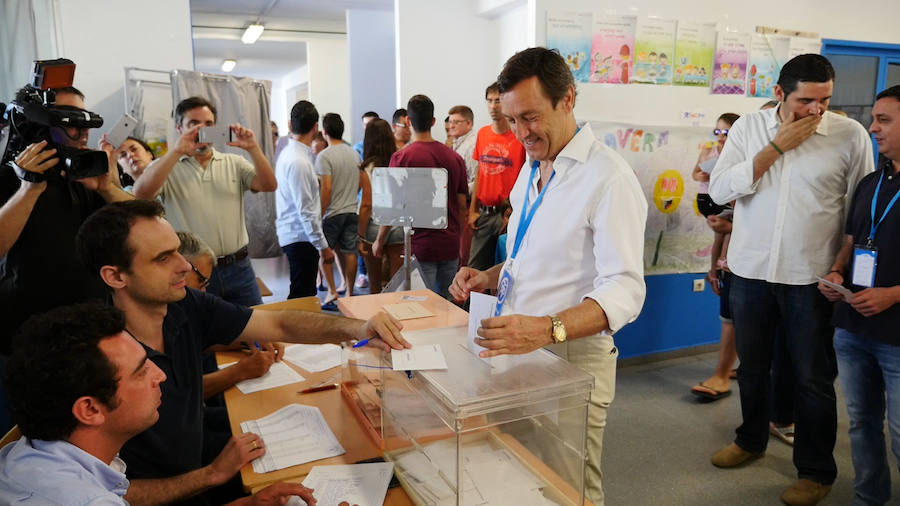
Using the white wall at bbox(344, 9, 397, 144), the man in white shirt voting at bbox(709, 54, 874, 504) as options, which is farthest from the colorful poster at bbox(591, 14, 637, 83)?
the white wall at bbox(344, 9, 397, 144)

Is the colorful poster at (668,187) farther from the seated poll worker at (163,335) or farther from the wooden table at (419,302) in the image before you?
the seated poll worker at (163,335)

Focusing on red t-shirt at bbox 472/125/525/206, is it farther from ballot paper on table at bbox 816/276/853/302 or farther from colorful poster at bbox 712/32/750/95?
ballot paper on table at bbox 816/276/853/302

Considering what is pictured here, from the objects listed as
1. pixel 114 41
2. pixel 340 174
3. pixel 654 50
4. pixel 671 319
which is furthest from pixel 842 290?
pixel 114 41

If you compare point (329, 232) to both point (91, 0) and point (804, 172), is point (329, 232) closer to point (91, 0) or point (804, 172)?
point (91, 0)

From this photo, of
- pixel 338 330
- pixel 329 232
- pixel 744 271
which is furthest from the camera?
pixel 329 232

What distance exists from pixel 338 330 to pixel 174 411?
1.55ft

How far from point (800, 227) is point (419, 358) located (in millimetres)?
1808

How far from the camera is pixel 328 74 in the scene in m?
9.74

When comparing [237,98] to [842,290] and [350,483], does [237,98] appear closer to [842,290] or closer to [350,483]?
[350,483]

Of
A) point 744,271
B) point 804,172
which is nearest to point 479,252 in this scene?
point 744,271

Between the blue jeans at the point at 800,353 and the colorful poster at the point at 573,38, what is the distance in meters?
1.53

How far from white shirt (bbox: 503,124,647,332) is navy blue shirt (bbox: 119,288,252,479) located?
34.6 inches

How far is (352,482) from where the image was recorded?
1.34 metres

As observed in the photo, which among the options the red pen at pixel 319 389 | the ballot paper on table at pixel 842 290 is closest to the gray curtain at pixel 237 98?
the red pen at pixel 319 389
